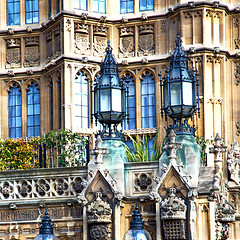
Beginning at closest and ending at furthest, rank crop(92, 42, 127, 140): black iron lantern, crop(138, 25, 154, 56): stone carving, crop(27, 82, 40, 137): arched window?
1. crop(92, 42, 127, 140): black iron lantern
2. crop(138, 25, 154, 56): stone carving
3. crop(27, 82, 40, 137): arched window

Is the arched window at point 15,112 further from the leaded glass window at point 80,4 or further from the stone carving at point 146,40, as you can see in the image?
the stone carving at point 146,40

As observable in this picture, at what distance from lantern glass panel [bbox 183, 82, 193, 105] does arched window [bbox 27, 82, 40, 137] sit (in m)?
26.0

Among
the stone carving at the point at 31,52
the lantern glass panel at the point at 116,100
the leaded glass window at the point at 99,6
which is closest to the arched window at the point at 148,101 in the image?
the leaded glass window at the point at 99,6

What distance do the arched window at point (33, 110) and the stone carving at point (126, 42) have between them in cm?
469

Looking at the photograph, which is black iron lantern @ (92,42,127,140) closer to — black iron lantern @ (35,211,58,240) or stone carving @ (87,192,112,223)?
stone carving @ (87,192,112,223)

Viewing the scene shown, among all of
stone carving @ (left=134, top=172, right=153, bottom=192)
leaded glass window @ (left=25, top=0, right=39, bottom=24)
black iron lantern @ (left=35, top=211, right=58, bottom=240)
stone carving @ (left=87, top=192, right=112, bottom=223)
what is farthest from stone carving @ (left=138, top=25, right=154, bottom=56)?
black iron lantern @ (left=35, top=211, right=58, bottom=240)

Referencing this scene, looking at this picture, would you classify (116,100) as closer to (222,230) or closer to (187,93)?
(187,93)

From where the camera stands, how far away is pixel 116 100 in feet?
102

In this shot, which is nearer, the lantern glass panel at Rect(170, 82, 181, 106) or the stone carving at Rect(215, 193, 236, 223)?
the stone carving at Rect(215, 193, 236, 223)

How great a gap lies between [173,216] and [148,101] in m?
25.8

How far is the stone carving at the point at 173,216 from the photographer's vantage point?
2928cm

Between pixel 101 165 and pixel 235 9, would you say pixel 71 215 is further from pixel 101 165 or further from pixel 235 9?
pixel 235 9

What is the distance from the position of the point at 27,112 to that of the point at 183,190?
27974 millimetres

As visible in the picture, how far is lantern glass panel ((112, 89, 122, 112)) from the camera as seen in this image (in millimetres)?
31094
